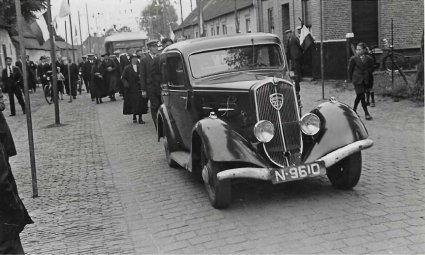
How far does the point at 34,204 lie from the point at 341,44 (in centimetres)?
1444

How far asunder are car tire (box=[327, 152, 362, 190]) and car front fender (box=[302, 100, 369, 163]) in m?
0.24

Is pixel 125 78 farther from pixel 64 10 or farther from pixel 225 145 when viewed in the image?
pixel 225 145

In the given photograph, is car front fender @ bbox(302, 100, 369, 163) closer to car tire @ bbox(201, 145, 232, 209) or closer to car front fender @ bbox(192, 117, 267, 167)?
car front fender @ bbox(192, 117, 267, 167)

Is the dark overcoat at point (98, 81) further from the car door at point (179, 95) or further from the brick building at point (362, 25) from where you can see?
the car door at point (179, 95)

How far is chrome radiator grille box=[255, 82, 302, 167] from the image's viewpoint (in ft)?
19.4

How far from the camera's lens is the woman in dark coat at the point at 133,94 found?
13992 millimetres

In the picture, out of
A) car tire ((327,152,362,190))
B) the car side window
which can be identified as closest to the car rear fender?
car tire ((327,152,362,190))

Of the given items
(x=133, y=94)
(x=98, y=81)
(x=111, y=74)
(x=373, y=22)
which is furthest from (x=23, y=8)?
(x=373, y=22)

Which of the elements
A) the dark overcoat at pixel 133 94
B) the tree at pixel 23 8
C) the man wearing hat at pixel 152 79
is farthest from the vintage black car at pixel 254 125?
the tree at pixel 23 8

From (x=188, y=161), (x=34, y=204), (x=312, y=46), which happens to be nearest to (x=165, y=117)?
(x=188, y=161)

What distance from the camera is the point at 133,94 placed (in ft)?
46.1

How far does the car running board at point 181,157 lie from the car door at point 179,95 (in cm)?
11

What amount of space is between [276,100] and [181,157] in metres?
1.95

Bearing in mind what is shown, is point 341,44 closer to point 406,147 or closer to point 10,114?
point 406,147
